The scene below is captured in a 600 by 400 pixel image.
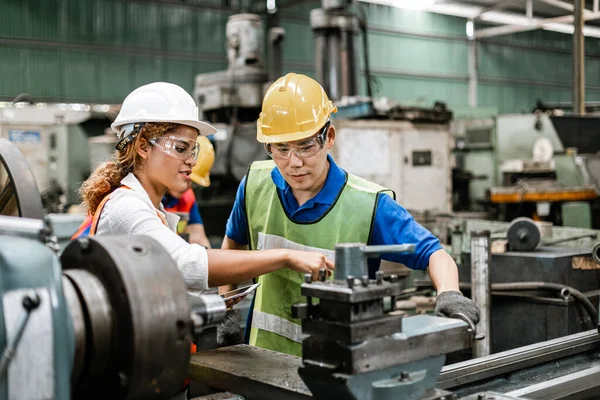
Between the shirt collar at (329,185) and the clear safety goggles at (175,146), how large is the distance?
1.04 feet

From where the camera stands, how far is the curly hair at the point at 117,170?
4.81 feet

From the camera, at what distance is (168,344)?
2.79 feet

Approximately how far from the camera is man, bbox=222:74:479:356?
1644mm

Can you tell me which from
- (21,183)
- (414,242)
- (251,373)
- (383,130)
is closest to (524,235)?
(414,242)

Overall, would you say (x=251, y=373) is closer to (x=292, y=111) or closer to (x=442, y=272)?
(x=442, y=272)

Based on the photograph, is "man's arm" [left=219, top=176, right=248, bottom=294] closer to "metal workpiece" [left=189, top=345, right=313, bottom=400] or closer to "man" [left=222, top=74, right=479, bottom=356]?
"man" [left=222, top=74, right=479, bottom=356]

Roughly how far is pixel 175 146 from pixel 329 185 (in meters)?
0.42

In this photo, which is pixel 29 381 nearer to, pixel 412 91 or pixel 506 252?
pixel 506 252

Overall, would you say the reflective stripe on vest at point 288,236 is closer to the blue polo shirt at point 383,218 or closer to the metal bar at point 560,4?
the blue polo shirt at point 383,218

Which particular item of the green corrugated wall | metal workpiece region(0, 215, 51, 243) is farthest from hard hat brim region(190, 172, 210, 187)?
the green corrugated wall

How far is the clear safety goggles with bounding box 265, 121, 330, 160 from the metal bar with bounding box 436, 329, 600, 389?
60cm

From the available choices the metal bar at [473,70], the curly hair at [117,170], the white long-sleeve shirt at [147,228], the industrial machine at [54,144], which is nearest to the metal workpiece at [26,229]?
the white long-sleeve shirt at [147,228]

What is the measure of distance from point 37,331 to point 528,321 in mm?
2263

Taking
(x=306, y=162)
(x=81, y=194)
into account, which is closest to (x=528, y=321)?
(x=306, y=162)
